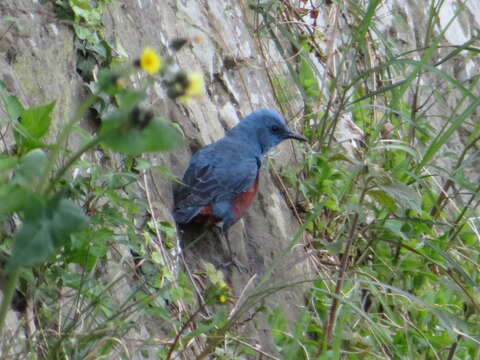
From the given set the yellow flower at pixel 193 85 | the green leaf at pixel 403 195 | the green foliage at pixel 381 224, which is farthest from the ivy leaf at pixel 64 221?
the green leaf at pixel 403 195

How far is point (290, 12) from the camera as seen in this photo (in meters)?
5.25

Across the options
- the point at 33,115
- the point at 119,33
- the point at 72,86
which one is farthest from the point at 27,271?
the point at 119,33

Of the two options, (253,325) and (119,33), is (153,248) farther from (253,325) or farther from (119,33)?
(119,33)

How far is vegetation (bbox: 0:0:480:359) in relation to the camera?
1411 millimetres

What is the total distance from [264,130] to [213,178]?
0.48 metres

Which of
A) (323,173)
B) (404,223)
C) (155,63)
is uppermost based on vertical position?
(155,63)

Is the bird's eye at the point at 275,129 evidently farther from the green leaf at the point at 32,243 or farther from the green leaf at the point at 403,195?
the green leaf at the point at 32,243

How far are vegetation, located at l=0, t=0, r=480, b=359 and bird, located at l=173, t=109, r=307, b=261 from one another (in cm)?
31

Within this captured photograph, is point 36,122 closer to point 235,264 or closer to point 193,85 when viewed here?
point 193,85

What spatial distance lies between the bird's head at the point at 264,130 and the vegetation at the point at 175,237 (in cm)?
18

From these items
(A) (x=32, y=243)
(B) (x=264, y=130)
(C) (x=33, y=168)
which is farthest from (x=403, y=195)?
(A) (x=32, y=243)

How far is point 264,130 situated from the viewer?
4.20 metres

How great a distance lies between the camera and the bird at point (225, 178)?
3.72m

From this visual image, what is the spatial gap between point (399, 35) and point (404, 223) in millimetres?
2594
